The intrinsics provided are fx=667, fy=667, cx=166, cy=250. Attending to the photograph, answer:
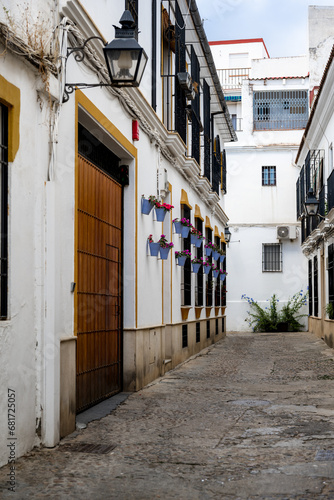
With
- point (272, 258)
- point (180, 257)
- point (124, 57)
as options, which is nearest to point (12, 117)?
point (124, 57)

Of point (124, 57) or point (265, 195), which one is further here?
point (265, 195)

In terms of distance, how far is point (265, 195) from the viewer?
89.0 feet

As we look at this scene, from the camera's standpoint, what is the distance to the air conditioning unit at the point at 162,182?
11062 mm

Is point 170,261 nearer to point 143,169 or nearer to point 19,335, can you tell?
point 143,169

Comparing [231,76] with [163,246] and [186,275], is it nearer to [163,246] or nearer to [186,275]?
[186,275]

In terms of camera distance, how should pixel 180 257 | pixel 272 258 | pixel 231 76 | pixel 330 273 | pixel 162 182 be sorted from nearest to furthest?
pixel 162 182, pixel 180 257, pixel 330 273, pixel 272 258, pixel 231 76

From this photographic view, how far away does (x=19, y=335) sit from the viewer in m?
5.22

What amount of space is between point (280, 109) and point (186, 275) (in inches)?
610

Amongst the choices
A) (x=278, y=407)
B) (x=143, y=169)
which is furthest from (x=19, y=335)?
(x=143, y=169)

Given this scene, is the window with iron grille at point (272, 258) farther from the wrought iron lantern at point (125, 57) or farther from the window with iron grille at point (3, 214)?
the window with iron grille at point (3, 214)

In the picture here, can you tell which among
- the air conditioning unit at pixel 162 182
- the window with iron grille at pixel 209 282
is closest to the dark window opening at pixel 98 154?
the air conditioning unit at pixel 162 182

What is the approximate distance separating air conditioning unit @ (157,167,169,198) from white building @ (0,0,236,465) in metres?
0.04

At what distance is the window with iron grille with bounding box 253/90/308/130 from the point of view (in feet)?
90.6

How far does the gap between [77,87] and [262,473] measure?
393 cm
